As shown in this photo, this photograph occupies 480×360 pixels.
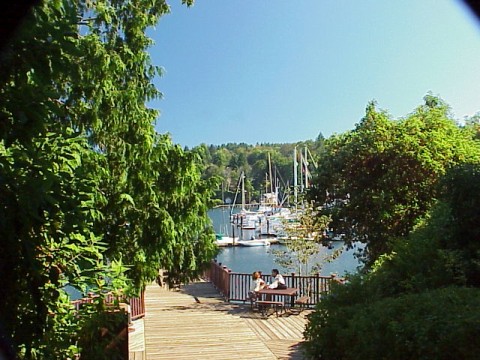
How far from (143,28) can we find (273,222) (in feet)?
140

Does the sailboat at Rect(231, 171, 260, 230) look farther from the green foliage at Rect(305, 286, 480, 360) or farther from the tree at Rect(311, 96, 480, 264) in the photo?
the green foliage at Rect(305, 286, 480, 360)

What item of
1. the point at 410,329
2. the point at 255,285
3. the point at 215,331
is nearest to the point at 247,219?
the point at 255,285

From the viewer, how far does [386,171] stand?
10008mm

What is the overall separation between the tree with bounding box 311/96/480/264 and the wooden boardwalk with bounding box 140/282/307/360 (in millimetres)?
2502

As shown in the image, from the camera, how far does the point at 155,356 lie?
7.24 metres

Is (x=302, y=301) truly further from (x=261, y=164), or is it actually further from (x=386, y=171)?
(x=261, y=164)

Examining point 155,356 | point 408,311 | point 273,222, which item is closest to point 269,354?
point 155,356

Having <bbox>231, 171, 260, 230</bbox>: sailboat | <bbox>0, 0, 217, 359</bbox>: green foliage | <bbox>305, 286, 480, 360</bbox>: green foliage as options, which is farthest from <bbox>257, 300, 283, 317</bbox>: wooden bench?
<bbox>231, 171, 260, 230</bbox>: sailboat

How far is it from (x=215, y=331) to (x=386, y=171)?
15.5ft

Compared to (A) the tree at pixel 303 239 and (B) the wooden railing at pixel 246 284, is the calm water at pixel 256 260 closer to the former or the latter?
(A) the tree at pixel 303 239

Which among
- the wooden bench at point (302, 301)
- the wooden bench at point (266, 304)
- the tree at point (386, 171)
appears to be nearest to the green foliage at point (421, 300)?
the tree at point (386, 171)

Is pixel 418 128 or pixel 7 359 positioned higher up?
pixel 418 128

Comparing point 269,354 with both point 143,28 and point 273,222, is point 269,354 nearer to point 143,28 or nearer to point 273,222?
point 143,28

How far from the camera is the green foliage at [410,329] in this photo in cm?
333
